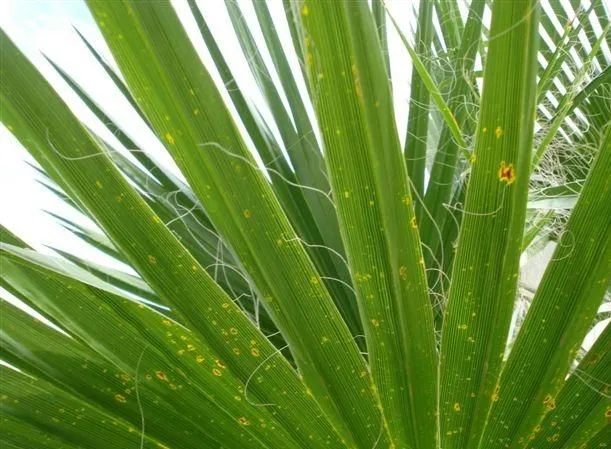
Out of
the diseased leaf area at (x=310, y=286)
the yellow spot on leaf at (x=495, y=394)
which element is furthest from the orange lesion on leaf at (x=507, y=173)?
the yellow spot on leaf at (x=495, y=394)

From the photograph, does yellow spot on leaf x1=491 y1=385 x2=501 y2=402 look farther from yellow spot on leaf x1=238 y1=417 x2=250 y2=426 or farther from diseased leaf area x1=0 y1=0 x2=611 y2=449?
yellow spot on leaf x1=238 y1=417 x2=250 y2=426

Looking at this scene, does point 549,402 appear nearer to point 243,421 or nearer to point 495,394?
point 495,394

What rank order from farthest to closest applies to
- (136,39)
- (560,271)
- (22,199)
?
1. (22,199)
2. (560,271)
3. (136,39)

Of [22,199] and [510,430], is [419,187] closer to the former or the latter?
[510,430]

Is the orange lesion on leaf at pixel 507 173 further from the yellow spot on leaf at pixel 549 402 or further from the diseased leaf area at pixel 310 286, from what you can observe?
the yellow spot on leaf at pixel 549 402

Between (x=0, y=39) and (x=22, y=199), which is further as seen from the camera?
(x=22, y=199)

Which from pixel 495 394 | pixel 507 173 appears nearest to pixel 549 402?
pixel 495 394

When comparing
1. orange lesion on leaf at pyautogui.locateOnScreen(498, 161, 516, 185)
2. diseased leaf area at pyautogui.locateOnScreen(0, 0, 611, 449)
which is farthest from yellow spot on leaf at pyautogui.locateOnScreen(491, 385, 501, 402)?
orange lesion on leaf at pyautogui.locateOnScreen(498, 161, 516, 185)

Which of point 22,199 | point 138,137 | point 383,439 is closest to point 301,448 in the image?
point 383,439
